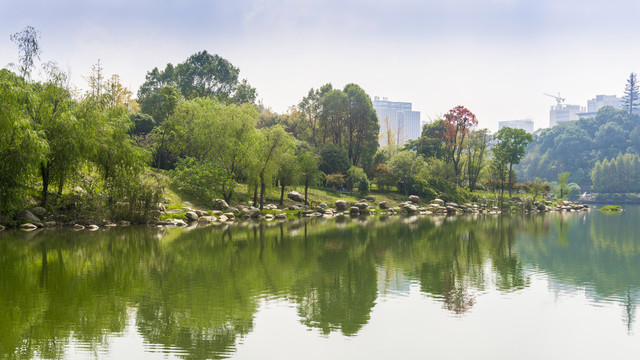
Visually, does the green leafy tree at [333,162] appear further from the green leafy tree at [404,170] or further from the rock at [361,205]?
the rock at [361,205]

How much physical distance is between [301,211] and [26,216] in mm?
22445

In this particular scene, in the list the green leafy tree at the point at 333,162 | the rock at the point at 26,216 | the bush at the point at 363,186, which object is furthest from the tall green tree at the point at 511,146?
the rock at the point at 26,216

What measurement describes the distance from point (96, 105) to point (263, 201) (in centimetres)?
1757

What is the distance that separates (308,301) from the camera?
37.7 feet

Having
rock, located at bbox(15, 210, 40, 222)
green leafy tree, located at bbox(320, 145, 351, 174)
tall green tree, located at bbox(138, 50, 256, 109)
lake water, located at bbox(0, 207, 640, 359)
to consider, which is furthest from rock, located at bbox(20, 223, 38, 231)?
tall green tree, located at bbox(138, 50, 256, 109)

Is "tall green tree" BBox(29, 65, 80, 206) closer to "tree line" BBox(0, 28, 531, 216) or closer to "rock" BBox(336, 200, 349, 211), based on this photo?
"tree line" BBox(0, 28, 531, 216)

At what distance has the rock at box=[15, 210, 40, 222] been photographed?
26078 millimetres

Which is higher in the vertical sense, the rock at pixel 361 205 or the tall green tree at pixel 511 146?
the tall green tree at pixel 511 146

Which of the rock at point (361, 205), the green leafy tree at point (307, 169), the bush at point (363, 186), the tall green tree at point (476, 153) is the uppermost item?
the tall green tree at point (476, 153)

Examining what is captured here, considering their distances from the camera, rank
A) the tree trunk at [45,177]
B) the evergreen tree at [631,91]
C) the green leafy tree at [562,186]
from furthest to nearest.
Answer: the evergreen tree at [631,91] → the green leafy tree at [562,186] → the tree trunk at [45,177]

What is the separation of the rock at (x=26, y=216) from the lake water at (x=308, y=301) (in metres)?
4.66

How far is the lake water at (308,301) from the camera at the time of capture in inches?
327

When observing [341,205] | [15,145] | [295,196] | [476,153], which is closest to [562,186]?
[476,153]

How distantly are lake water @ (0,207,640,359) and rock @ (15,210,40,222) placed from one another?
4.66 m
